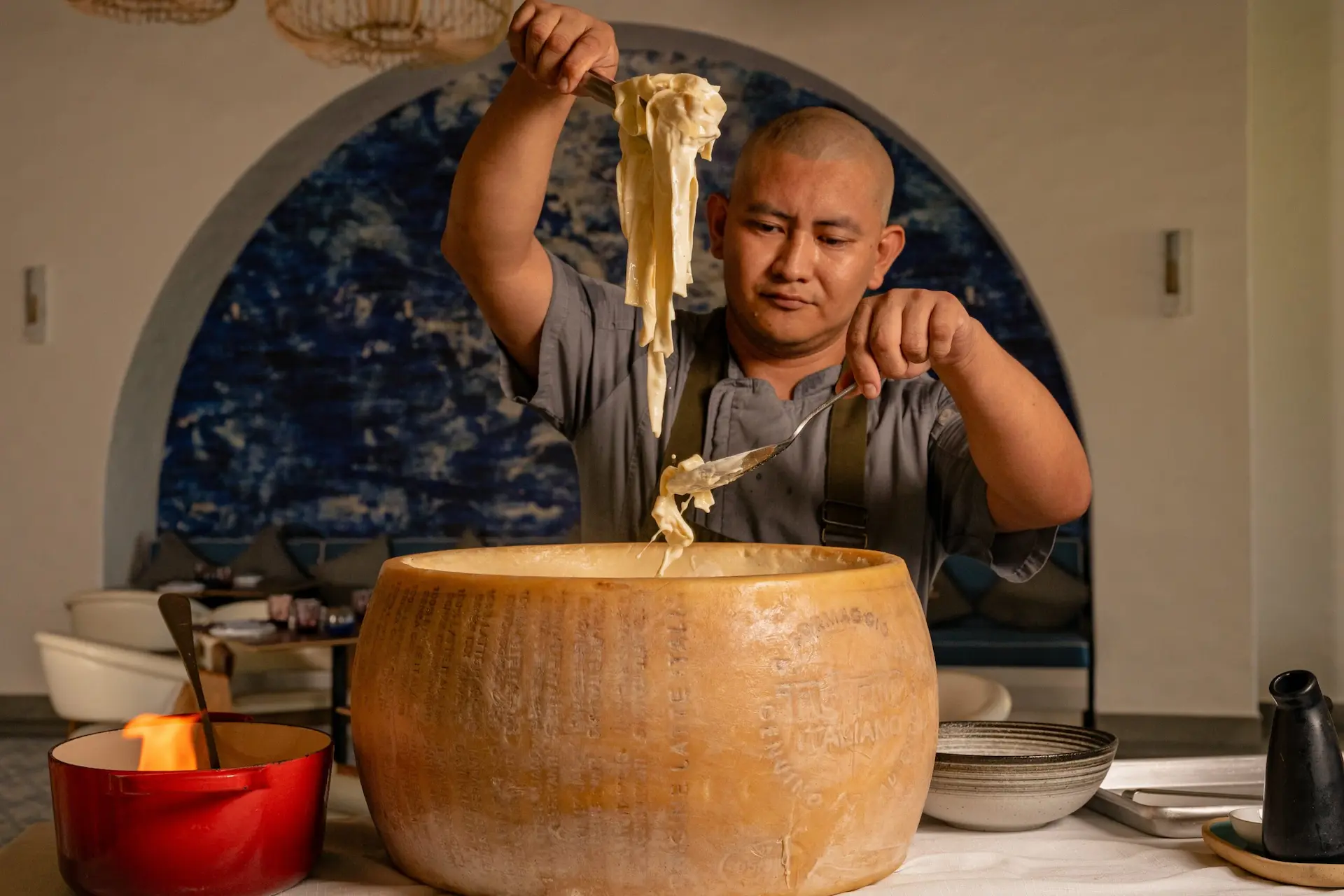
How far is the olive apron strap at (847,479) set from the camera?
1.52 meters

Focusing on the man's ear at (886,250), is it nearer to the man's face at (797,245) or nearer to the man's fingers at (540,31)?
the man's face at (797,245)

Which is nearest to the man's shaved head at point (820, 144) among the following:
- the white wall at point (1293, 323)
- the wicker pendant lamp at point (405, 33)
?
the wicker pendant lamp at point (405, 33)

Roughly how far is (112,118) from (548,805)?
5.43 m

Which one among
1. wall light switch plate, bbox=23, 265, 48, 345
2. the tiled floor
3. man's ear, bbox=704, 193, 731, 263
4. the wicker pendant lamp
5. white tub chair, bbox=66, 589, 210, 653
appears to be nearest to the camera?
man's ear, bbox=704, 193, 731, 263

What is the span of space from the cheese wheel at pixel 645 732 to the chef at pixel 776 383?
1.77ft

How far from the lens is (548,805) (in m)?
0.79

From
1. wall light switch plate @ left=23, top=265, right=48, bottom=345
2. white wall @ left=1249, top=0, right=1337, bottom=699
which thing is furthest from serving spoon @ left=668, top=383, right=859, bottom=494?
wall light switch plate @ left=23, top=265, right=48, bottom=345

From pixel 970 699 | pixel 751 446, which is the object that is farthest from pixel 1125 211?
pixel 751 446

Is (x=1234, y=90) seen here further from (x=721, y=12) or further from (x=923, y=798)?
(x=923, y=798)

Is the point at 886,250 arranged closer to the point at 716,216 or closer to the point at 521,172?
the point at 716,216

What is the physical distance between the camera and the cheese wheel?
777mm

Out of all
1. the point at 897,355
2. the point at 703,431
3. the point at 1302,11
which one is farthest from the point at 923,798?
the point at 1302,11

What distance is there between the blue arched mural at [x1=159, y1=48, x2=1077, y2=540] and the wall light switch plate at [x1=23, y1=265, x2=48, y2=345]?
66cm

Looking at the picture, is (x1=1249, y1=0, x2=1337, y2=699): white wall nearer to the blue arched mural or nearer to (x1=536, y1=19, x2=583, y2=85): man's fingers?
the blue arched mural
